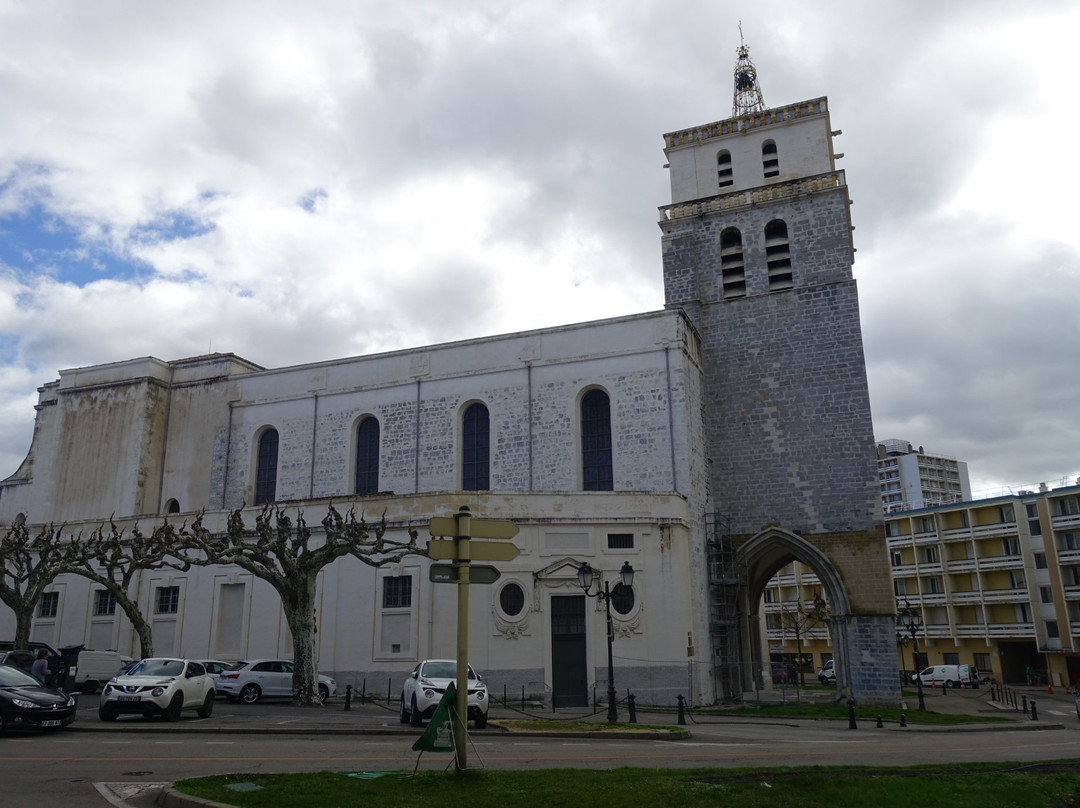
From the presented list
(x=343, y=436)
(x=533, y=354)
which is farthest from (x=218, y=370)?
(x=533, y=354)

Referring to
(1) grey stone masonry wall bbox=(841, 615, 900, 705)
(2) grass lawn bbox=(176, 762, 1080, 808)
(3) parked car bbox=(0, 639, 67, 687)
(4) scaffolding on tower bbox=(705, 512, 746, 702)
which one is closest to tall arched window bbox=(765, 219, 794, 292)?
(4) scaffolding on tower bbox=(705, 512, 746, 702)

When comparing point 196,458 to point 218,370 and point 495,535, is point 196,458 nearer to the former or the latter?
point 218,370

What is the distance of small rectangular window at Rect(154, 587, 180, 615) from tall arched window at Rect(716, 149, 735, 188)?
2657 centimetres

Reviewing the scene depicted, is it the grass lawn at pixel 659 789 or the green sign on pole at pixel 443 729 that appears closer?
the grass lawn at pixel 659 789

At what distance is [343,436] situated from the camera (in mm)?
35312

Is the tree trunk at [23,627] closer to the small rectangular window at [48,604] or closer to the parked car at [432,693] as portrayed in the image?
the small rectangular window at [48,604]

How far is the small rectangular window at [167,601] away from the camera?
30.9 meters

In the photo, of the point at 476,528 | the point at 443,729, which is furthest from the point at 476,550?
the point at 443,729

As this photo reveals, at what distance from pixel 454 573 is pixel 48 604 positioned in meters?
29.9

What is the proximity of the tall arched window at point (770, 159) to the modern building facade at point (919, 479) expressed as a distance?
227 ft

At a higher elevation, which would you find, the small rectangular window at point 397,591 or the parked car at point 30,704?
the small rectangular window at point 397,591

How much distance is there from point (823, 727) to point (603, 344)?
49.6 feet

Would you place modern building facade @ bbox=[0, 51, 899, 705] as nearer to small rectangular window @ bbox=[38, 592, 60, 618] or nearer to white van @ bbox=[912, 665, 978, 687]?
small rectangular window @ bbox=[38, 592, 60, 618]

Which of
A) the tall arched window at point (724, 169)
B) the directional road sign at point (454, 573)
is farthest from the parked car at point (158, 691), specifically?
the tall arched window at point (724, 169)
